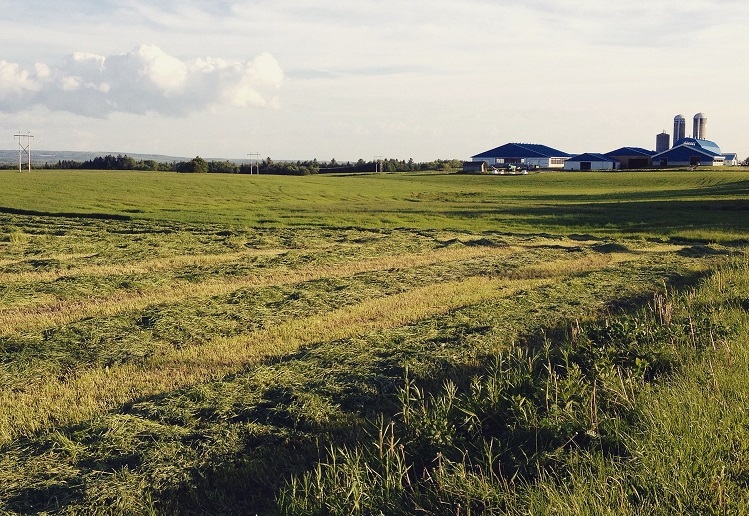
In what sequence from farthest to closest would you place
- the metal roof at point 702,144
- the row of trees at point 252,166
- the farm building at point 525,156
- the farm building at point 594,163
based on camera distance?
the farm building at point 525,156, the metal roof at point 702,144, the farm building at point 594,163, the row of trees at point 252,166

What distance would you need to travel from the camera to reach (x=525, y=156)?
131500 millimetres

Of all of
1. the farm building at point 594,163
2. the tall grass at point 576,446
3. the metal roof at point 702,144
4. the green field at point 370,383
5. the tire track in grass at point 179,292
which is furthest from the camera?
the metal roof at point 702,144

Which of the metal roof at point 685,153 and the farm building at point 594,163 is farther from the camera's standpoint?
the farm building at point 594,163

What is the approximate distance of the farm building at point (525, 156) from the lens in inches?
5118

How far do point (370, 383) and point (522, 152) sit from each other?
129 meters

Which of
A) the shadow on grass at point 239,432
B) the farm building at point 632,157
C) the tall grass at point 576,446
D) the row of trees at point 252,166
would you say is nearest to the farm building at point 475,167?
the row of trees at point 252,166

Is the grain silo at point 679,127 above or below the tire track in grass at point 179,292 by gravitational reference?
above

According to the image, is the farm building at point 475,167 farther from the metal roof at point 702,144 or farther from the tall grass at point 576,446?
the tall grass at point 576,446

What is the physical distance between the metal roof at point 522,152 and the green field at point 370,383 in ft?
373

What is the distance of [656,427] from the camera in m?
5.56

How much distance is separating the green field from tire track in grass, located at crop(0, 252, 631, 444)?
1.8 inches

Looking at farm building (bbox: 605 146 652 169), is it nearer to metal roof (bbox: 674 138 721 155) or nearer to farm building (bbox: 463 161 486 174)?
metal roof (bbox: 674 138 721 155)

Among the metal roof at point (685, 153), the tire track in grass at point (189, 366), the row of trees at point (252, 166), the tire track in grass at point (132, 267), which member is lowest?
the tire track in grass at point (189, 366)

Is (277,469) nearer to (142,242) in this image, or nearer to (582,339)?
(582,339)
